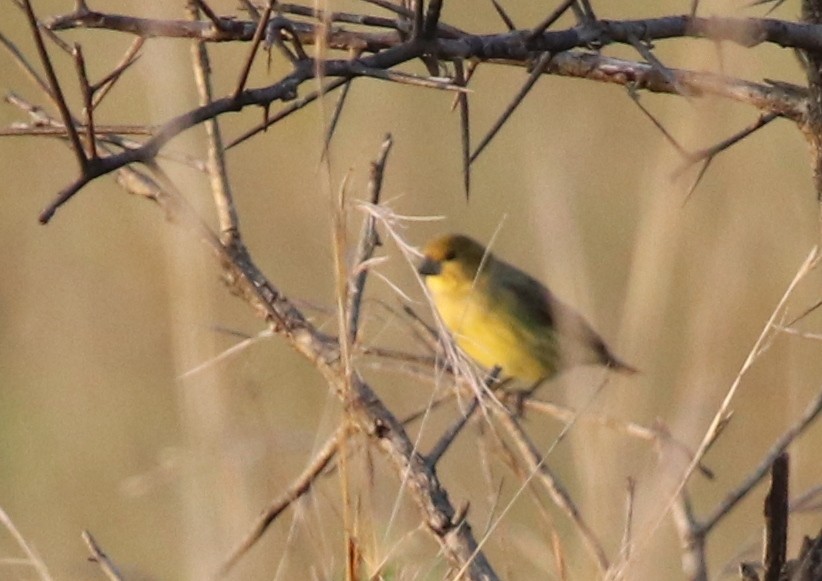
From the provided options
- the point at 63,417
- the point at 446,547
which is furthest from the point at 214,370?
the point at 63,417

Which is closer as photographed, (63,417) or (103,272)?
(63,417)

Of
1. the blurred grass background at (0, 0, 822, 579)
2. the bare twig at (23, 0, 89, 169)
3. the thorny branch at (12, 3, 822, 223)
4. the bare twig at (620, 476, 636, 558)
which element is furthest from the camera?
the blurred grass background at (0, 0, 822, 579)

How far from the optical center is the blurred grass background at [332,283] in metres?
3.02

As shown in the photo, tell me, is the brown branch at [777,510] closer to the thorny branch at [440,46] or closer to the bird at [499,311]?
the thorny branch at [440,46]

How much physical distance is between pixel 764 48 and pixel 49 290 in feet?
8.83

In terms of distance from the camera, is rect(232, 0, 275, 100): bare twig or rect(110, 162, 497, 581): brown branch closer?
rect(232, 0, 275, 100): bare twig

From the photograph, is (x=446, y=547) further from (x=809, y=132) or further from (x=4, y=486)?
(x=4, y=486)

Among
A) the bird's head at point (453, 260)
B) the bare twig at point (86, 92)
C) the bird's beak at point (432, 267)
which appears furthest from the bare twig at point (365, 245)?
the bird's head at point (453, 260)

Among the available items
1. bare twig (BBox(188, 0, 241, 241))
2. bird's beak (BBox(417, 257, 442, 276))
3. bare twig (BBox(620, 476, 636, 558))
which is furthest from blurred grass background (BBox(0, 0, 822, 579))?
bare twig (BBox(620, 476, 636, 558))

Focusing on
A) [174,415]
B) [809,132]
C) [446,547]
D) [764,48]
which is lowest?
[174,415]

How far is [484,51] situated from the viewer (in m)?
1.48

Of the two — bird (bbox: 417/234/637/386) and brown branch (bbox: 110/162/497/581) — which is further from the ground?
brown branch (bbox: 110/162/497/581)

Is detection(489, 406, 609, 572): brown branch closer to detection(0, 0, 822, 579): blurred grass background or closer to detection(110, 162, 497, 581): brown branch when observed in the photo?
detection(110, 162, 497, 581): brown branch

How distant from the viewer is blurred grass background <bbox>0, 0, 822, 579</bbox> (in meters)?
3.02
